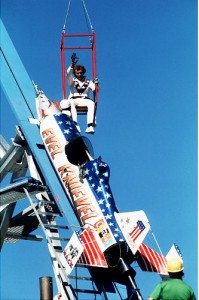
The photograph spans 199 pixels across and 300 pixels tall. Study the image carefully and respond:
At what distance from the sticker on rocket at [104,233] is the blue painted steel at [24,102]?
826mm

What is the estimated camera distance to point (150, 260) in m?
11.2

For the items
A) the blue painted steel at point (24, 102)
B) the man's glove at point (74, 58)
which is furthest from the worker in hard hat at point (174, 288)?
the man's glove at point (74, 58)

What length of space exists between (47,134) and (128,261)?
3150 mm

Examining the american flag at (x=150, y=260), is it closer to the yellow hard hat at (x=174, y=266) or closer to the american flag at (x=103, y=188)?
the american flag at (x=103, y=188)

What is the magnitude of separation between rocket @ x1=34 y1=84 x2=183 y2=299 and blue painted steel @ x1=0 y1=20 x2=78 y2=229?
0.19m

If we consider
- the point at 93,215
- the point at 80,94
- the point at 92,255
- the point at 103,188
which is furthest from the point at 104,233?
the point at 80,94

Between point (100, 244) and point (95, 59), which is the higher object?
point (95, 59)

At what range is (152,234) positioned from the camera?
445 inches

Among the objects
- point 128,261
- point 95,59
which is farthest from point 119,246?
point 95,59

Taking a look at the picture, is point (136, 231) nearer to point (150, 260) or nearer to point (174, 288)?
point (150, 260)

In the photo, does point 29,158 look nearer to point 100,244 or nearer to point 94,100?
point 94,100

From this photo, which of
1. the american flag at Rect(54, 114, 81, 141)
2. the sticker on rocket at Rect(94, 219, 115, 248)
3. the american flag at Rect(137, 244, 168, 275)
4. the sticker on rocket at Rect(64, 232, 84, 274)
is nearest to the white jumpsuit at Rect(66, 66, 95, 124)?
the american flag at Rect(54, 114, 81, 141)

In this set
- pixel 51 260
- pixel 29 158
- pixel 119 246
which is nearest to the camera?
pixel 119 246

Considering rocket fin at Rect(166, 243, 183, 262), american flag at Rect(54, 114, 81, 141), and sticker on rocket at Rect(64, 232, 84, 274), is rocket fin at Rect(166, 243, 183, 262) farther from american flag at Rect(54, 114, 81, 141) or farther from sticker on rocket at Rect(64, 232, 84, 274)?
american flag at Rect(54, 114, 81, 141)
